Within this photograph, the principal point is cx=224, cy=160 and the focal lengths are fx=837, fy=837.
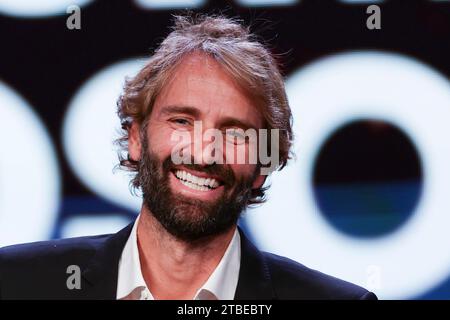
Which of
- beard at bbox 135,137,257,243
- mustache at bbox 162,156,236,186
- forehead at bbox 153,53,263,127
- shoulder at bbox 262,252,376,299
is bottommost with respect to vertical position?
shoulder at bbox 262,252,376,299

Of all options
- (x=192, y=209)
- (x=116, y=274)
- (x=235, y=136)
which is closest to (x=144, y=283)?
(x=116, y=274)

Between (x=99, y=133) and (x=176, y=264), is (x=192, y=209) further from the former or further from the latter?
(x=99, y=133)

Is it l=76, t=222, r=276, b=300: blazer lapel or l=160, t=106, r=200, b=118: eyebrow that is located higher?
l=160, t=106, r=200, b=118: eyebrow

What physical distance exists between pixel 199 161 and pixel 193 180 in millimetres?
55

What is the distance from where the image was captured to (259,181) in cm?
245

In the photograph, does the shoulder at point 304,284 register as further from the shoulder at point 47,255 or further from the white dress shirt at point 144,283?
the shoulder at point 47,255

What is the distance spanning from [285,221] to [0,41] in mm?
1045

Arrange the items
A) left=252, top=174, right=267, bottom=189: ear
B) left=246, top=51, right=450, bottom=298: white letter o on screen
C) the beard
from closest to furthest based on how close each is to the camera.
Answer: the beard → left=252, top=174, right=267, bottom=189: ear → left=246, top=51, right=450, bottom=298: white letter o on screen

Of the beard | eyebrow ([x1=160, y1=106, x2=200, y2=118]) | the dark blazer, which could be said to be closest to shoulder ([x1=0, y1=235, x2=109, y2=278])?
the dark blazer

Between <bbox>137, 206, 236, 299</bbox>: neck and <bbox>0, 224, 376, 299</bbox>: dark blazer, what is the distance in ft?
0.29

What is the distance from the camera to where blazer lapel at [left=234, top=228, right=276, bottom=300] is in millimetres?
2320

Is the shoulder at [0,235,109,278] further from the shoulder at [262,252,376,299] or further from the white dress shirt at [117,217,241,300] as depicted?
the shoulder at [262,252,376,299]

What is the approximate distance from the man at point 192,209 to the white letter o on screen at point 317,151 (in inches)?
4.6

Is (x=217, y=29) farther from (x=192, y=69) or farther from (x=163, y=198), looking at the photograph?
(x=163, y=198)
